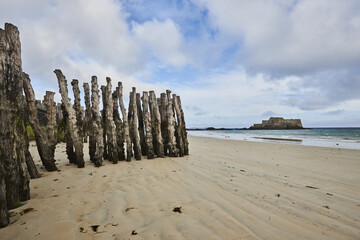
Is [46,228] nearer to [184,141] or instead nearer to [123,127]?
[123,127]

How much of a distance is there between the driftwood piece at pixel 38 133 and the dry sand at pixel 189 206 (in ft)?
1.67

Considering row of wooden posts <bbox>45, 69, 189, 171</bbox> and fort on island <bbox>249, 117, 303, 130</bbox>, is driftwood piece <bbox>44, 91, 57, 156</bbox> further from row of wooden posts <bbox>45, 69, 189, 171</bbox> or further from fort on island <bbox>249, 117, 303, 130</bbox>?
fort on island <bbox>249, 117, 303, 130</bbox>

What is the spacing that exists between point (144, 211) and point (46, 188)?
263 cm

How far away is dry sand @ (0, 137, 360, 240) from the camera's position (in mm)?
2332

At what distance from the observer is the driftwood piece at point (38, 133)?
4.96 m

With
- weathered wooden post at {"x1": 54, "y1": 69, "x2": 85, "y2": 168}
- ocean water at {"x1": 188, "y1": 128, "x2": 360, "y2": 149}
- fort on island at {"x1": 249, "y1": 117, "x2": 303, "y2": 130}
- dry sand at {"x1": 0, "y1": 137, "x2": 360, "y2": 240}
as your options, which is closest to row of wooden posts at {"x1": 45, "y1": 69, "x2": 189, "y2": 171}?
weathered wooden post at {"x1": 54, "y1": 69, "x2": 85, "y2": 168}

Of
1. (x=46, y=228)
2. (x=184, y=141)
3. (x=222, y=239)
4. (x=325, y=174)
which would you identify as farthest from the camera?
(x=184, y=141)

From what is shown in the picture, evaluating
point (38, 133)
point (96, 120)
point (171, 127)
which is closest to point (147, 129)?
point (171, 127)

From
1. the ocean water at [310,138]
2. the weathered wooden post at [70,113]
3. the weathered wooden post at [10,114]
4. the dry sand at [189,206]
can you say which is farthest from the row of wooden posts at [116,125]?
the ocean water at [310,138]

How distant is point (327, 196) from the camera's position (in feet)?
12.1

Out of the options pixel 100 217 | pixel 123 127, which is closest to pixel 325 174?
pixel 100 217

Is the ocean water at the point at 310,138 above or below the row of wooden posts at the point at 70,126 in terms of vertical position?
below

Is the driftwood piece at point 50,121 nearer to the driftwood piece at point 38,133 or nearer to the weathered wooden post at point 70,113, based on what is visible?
the driftwood piece at point 38,133

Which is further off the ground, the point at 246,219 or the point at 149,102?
the point at 149,102
